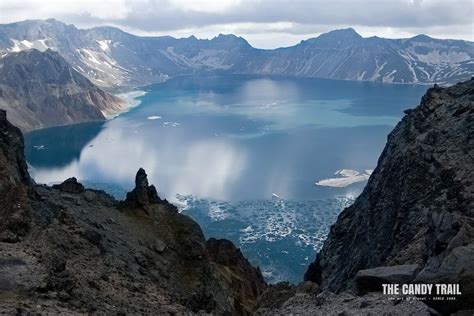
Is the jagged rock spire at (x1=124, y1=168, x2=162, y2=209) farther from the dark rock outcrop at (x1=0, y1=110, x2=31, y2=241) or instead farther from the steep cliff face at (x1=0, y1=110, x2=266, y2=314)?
the dark rock outcrop at (x1=0, y1=110, x2=31, y2=241)

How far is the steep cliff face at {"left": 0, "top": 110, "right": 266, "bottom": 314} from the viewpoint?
70.6ft

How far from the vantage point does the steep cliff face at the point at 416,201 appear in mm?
29922

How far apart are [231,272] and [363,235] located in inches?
658

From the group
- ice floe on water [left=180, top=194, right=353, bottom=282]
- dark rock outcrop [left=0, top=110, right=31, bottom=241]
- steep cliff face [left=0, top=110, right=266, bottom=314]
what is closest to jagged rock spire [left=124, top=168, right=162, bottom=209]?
steep cliff face [left=0, top=110, right=266, bottom=314]

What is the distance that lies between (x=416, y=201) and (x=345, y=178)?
113589 millimetres

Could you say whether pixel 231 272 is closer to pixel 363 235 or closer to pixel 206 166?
pixel 363 235

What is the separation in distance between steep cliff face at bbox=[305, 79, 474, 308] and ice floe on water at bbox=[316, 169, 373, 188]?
87394mm

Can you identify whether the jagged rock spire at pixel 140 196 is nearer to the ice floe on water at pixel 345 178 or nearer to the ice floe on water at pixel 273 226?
the ice floe on water at pixel 273 226

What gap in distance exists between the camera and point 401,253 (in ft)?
107

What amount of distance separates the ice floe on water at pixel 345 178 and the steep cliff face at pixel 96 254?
310ft

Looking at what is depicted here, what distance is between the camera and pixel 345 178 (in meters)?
153

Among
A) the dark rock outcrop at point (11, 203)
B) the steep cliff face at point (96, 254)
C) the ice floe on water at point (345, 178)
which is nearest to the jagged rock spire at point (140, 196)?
the steep cliff face at point (96, 254)

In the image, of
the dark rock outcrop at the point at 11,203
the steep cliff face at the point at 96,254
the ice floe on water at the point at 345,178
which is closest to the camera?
the steep cliff face at the point at 96,254

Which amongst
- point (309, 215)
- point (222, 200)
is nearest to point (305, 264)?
point (309, 215)
